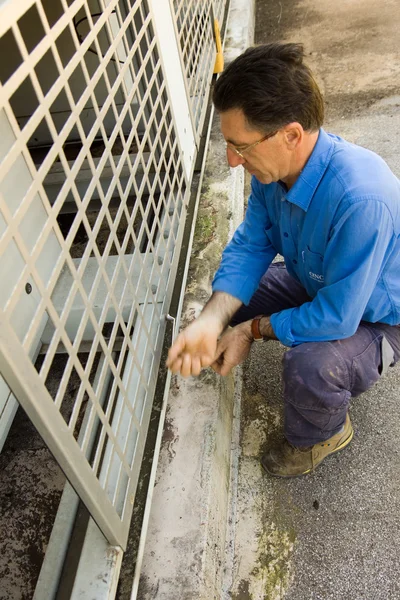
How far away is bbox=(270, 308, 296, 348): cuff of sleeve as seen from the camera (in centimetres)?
174

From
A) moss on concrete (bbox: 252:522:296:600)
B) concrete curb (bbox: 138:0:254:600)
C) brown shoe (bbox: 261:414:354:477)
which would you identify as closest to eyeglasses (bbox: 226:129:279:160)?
concrete curb (bbox: 138:0:254:600)

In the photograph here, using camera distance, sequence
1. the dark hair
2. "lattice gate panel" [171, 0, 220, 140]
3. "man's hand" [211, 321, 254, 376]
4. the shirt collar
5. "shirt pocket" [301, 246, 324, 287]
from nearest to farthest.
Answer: the dark hair < the shirt collar < "shirt pocket" [301, 246, 324, 287] < "man's hand" [211, 321, 254, 376] < "lattice gate panel" [171, 0, 220, 140]

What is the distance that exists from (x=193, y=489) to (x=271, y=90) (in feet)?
4.06

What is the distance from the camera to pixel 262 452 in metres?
2.03

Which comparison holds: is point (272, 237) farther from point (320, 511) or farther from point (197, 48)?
point (197, 48)

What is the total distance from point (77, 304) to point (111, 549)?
2.99ft

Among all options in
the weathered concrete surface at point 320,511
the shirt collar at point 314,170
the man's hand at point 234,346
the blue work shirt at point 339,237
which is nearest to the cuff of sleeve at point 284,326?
the blue work shirt at point 339,237

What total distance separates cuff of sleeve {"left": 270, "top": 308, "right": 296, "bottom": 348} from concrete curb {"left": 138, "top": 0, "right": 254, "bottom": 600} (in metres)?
0.35

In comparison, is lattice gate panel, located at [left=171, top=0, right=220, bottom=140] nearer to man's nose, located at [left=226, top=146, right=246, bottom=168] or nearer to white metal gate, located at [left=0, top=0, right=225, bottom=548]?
white metal gate, located at [left=0, top=0, right=225, bottom=548]

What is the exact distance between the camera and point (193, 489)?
170cm

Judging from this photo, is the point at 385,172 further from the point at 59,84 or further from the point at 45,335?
the point at 45,335

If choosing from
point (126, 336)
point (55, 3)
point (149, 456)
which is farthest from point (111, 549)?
point (55, 3)

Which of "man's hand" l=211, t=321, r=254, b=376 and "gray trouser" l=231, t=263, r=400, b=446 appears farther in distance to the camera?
"man's hand" l=211, t=321, r=254, b=376

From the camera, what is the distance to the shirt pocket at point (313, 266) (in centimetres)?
174
